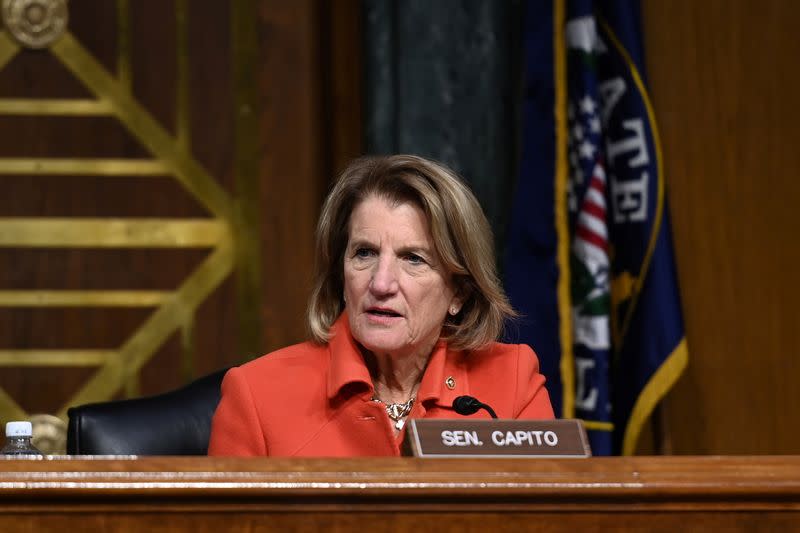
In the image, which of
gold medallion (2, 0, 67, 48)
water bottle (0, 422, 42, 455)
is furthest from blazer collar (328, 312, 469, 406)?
gold medallion (2, 0, 67, 48)

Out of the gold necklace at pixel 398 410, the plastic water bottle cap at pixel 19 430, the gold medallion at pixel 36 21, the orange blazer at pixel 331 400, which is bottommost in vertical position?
the gold necklace at pixel 398 410

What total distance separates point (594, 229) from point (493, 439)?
2.02m

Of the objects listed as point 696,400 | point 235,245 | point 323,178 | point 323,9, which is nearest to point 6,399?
point 235,245

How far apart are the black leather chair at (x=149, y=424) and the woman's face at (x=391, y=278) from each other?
355mm

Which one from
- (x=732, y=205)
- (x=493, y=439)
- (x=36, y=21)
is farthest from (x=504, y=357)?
(x=36, y=21)

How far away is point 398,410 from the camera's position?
2277mm

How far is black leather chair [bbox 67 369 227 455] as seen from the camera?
7.16 feet

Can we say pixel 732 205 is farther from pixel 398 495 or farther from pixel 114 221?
pixel 398 495

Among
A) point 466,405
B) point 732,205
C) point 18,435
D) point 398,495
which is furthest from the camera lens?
point 732,205

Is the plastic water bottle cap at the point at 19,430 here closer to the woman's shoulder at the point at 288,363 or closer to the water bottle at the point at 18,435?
the water bottle at the point at 18,435

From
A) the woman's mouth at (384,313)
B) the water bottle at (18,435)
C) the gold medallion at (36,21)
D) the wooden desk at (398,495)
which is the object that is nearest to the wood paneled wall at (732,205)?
the woman's mouth at (384,313)

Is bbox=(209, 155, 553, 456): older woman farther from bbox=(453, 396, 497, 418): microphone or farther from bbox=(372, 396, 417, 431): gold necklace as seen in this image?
bbox=(453, 396, 497, 418): microphone

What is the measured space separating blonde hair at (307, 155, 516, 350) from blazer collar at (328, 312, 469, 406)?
0.12ft

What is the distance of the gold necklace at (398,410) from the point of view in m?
2.24
